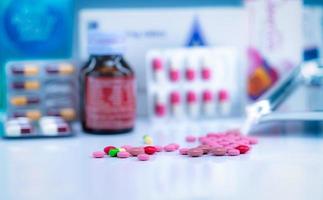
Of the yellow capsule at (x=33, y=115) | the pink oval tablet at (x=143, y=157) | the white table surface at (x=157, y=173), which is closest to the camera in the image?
the white table surface at (x=157, y=173)

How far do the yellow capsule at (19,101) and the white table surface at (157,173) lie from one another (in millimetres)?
144

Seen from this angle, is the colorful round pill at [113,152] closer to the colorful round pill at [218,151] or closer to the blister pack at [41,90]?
the colorful round pill at [218,151]

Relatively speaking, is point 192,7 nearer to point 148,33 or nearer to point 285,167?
point 148,33

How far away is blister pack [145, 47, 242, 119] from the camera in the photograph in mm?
938

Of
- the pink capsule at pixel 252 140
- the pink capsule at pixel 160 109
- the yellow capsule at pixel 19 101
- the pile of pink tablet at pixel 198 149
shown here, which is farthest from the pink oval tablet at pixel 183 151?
the yellow capsule at pixel 19 101

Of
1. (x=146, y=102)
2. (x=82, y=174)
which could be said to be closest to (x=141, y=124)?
(x=146, y=102)

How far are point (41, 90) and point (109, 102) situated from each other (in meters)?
0.16

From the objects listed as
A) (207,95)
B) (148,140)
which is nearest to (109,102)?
(148,140)

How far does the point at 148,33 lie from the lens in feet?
3.26

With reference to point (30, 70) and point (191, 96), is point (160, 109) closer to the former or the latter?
point (191, 96)

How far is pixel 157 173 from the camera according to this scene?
62 centimetres

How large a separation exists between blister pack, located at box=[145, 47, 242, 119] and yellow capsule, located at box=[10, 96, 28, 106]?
0.20 m

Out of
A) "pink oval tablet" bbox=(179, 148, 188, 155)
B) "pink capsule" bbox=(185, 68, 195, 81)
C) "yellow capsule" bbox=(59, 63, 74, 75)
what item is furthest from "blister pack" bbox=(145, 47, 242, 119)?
"pink oval tablet" bbox=(179, 148, 188, 155)

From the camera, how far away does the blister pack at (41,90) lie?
93cm
